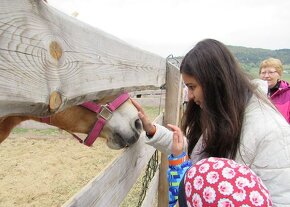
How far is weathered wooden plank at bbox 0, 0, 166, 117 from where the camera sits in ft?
2.18

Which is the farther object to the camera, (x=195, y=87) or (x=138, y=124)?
(x=138, y=124)

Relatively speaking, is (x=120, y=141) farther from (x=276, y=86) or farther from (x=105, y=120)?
(x=276, y=86)

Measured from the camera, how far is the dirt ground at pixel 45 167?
12.3 feet

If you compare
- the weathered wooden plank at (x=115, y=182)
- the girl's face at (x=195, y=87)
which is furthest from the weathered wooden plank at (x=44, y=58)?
the girl's face at (x=195, y=87)

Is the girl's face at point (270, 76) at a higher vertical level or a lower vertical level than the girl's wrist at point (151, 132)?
higher

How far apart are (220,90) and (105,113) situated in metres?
0.65

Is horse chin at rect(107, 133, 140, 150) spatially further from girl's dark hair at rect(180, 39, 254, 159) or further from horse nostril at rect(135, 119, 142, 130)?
girl's dark hair at rect(180, 39, 254, 159)

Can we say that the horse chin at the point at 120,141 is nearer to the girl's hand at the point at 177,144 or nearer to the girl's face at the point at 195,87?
the girl's hand at the point at 177,144

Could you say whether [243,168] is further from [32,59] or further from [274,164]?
[32,59]

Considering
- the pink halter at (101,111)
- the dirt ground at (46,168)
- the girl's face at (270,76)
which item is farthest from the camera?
the girl's face at (270,76)

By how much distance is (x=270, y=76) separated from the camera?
13.3 ft

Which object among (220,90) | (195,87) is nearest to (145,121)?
(195,87)

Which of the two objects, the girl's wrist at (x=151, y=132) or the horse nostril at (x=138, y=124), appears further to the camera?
the girl's wrist at (x=151, y=132)

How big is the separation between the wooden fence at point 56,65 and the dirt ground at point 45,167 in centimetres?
260
